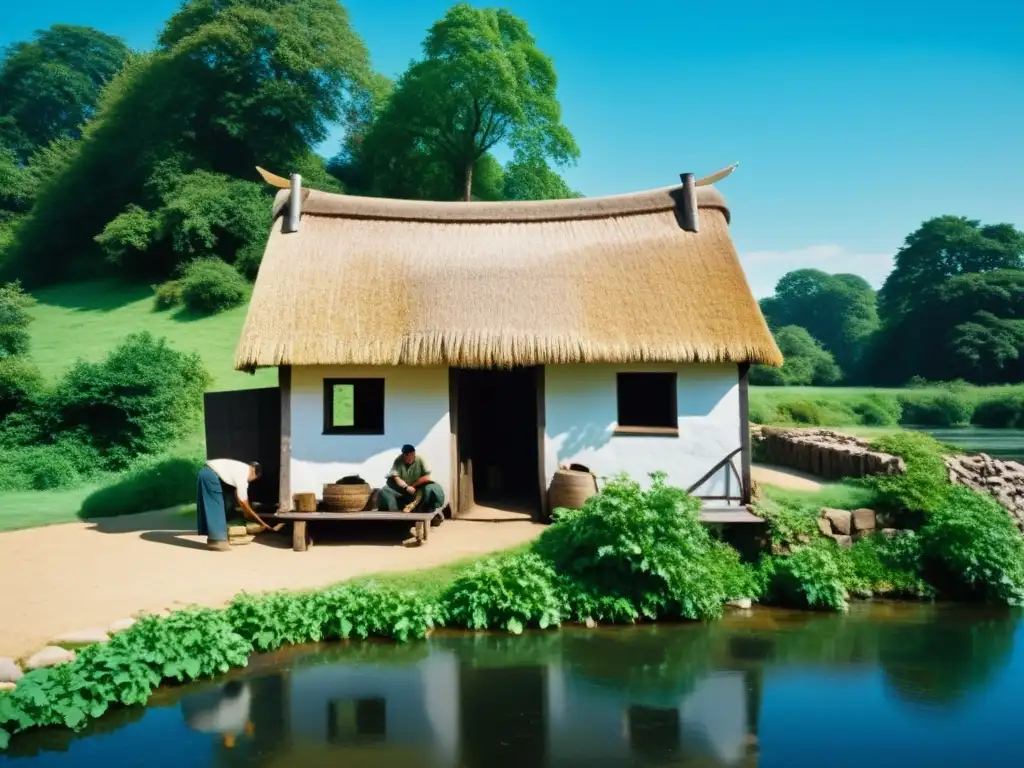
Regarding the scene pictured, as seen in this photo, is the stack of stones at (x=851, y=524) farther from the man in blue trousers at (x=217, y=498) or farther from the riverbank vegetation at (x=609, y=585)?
the man in blue trousers at (x=217, y=498)

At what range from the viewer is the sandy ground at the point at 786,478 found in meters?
12.7

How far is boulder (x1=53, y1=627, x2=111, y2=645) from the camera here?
6.81 meters

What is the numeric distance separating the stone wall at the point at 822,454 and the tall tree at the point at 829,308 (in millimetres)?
50543

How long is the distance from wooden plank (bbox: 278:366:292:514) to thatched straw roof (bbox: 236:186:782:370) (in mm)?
544

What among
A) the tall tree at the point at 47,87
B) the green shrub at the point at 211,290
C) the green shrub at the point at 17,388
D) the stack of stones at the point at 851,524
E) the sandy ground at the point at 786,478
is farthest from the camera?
the tall tree at the point at 47,87

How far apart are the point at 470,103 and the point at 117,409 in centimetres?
2232

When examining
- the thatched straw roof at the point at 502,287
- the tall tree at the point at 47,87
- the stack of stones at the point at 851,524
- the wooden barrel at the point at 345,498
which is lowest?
the stack of stones at the point at 851,524

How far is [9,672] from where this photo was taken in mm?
6188

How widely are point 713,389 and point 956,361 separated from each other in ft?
120

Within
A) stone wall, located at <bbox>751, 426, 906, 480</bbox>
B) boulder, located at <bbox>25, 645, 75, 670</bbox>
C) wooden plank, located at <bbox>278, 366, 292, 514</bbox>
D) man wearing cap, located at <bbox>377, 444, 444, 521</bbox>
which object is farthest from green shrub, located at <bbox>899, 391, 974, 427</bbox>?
boulder, located at <bbox>25, 645, 75, 670</bbox>

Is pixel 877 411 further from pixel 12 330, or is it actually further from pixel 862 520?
pixel 12 330

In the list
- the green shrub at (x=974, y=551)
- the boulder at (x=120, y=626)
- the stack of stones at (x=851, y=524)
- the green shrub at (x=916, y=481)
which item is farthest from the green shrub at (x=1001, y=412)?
the boulder at (x=120, y=626)

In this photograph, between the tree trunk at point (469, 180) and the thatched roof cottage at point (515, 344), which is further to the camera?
the tree trunk at point (469, 180)

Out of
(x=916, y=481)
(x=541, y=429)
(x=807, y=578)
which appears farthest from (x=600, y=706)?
(x=916, y=481)
